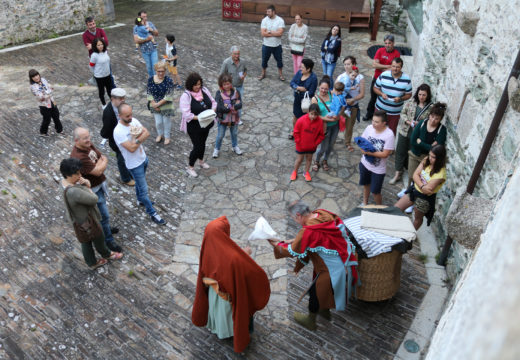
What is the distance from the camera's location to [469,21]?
557 centimetres

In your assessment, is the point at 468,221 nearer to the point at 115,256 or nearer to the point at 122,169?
the point at 115,256

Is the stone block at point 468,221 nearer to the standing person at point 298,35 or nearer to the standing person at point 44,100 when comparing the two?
the standing person at point 44,100

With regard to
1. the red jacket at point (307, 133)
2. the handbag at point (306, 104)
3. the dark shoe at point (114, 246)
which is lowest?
the dark shoe at point (114, 246)

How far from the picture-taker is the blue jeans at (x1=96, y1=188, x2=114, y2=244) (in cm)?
586

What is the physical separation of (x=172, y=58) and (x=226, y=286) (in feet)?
23.2

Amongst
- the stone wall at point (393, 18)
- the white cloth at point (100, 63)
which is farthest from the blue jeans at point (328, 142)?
the stone wall at point (393, 18)

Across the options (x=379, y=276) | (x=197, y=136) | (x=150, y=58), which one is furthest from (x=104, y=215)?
(x=150, y=58)

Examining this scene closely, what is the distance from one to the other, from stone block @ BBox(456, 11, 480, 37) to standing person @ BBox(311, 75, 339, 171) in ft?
7.13

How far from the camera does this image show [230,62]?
8.40 meters

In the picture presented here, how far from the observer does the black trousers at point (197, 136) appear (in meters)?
7.12

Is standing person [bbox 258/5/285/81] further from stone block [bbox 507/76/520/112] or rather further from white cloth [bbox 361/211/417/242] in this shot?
stone block [bbox 507/76/520/112]

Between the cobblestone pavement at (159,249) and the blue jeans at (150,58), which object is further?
the blue jeans at (150,58)

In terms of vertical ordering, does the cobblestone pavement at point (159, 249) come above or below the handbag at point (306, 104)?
below

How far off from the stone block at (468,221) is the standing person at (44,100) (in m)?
7.25
